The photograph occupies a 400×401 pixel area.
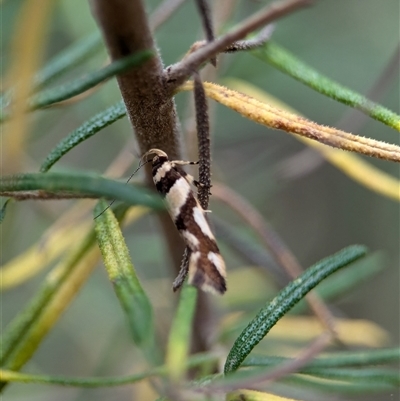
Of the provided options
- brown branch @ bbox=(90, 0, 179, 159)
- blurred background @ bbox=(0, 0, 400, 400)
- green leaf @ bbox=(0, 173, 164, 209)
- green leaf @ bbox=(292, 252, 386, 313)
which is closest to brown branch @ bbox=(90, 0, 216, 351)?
brown branch @ bbox=(90, 0, 179, 159)

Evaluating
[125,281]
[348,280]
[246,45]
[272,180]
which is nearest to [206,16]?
[246,45]

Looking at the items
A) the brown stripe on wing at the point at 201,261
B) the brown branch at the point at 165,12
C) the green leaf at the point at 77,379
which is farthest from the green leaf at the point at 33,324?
Result: the brown branch at the point at 165,12

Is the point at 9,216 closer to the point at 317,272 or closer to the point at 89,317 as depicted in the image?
the point at 317,272

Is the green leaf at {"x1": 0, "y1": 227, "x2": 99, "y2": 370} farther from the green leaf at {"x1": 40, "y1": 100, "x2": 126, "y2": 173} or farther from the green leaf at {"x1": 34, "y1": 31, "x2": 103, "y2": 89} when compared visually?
the green leaf at {"x1": 34, "y1": 31, "x2": 103, "y2": 89}

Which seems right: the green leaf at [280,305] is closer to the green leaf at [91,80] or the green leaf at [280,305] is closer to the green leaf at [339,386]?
the green leaf at [339,386]

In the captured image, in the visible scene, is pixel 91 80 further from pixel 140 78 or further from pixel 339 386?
pixel 339 386

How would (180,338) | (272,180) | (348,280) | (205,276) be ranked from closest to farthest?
(180,338) < (205,276) < (348,280) < (272,180)
